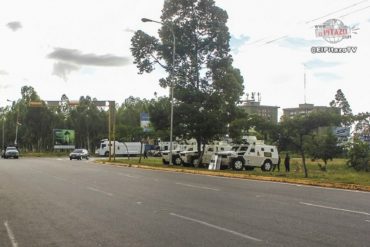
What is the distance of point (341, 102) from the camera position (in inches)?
5477

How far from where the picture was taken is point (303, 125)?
2900 centimetres

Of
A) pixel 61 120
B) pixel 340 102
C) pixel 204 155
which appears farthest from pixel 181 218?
pixel 340 102

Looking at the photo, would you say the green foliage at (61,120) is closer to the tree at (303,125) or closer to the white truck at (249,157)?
the white truck at (249,157)

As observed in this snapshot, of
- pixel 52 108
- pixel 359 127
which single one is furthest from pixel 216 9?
pixel 52 108

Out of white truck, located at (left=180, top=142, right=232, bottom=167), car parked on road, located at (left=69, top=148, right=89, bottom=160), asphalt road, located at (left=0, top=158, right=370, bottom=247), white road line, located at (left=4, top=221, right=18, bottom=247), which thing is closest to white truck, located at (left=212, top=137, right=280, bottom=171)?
white truck, located at (left=180, top=142, right=232, bottom=167)

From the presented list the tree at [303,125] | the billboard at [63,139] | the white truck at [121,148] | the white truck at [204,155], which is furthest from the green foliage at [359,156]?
the billboard at [63,139]

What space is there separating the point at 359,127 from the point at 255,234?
199 feet

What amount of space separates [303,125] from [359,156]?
16509mm

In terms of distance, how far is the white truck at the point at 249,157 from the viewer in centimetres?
3866

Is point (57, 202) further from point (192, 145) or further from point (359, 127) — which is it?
point (359, 127)

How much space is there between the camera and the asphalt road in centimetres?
924

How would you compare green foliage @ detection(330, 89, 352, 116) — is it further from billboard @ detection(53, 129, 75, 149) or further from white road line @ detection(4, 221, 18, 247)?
white road line @ detection(4, 221, 18, 247)

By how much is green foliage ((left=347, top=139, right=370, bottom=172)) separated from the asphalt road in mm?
24815

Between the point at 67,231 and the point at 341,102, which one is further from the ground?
the point at 341,102
